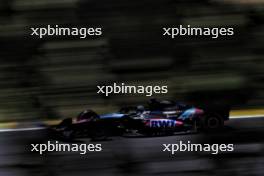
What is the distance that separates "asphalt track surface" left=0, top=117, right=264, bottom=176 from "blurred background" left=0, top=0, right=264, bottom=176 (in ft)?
0.21

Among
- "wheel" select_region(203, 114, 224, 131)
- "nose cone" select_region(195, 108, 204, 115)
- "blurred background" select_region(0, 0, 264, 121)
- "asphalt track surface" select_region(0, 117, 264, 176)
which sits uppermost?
"blurred background" select_region(0, 0, 264, 121)

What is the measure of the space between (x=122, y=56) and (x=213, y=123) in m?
0.29

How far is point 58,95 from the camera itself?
4.21 feet

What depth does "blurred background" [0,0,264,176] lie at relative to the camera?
4.13 feet

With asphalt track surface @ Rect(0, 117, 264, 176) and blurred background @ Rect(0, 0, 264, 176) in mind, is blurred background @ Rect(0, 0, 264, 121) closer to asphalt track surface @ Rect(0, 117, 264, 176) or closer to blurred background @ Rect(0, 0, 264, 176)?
blurred background @ Rect(0, 0, 264, 176)

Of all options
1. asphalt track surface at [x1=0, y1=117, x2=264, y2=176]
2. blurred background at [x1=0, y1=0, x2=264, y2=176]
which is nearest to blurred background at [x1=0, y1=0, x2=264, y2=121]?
blurred background at [x1=0, y1=0, x2=264, y2=176]

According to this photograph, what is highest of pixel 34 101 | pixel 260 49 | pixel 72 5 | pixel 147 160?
pixel 72 5

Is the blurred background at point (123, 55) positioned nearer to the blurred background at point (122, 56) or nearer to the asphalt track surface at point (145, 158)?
the blurred background at point (122, 56)

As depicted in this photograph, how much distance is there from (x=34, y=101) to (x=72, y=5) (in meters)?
0.24

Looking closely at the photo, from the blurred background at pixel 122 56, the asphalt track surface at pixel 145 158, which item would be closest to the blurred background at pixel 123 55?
the blurred background at pixel 122 56

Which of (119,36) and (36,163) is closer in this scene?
(119,36)

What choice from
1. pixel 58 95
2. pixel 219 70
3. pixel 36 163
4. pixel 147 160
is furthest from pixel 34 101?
pixel 219 70

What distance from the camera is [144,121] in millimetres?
1338

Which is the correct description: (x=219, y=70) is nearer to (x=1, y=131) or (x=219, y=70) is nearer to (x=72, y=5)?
(x=72, y=5)
